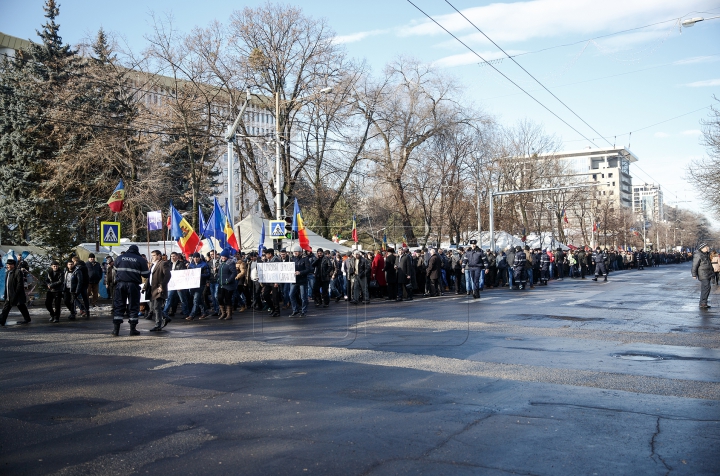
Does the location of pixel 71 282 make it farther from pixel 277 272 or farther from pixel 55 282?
pixel 277 272

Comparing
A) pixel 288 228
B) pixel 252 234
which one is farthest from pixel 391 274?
pixel 252 234

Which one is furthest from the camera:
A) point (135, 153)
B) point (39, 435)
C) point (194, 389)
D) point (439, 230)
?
point (439, 230)

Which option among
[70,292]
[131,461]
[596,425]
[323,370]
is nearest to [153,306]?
[70,292]

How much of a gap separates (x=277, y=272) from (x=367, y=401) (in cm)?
1029

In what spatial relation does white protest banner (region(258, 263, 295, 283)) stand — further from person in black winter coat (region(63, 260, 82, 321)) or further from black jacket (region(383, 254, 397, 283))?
black jacket (region(383, 254, 397, 283))

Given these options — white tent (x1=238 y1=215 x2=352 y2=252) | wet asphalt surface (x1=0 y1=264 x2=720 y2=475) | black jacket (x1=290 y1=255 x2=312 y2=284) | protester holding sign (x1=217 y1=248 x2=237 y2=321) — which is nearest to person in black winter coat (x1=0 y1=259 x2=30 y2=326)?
wet asphalt surface (x1=0 y1=264 x2=720 y2=475)

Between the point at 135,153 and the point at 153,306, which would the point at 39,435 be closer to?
the point at 153,306

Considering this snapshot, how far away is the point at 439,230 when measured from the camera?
173ft

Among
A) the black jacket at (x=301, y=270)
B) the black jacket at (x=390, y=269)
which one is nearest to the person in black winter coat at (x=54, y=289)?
the black jacket at (x=301, y=270)

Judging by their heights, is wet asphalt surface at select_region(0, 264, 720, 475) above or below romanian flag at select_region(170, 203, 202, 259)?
below

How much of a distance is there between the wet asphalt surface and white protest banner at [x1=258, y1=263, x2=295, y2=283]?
3340 millimetres

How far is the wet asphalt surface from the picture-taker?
505 centimetres

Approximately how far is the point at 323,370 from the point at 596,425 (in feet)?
13.1

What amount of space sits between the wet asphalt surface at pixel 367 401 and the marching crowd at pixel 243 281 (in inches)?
62.3
